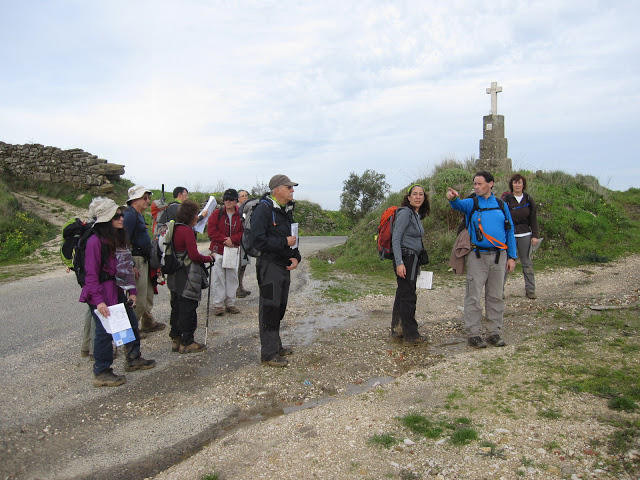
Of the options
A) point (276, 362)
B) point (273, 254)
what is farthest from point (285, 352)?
point (273, 254)

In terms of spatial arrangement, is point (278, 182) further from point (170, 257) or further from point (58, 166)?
point (58, 166)

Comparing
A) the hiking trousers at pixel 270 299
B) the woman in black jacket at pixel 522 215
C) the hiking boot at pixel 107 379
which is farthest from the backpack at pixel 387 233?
the hiking boot at pixel 107 379

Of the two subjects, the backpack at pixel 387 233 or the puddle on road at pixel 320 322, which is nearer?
the backpack at pixel 387 233

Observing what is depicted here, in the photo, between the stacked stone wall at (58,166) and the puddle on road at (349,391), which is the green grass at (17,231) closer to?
the stacked stone wall at (58,166)

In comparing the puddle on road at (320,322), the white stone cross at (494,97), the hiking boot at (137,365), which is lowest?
the hiking boot at (137,365)

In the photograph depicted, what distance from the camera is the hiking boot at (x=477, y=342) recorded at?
6066 millimetres

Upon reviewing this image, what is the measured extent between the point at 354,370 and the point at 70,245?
11.4 feet

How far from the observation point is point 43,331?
23.9 feet

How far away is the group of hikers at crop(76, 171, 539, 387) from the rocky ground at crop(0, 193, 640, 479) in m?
0.30

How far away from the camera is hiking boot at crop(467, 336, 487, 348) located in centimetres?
607

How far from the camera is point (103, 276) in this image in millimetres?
5023

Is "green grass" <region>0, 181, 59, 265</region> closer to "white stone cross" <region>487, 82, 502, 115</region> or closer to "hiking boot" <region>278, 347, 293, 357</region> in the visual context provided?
"hiking boot" <region>278, 347, 293, 357</region>

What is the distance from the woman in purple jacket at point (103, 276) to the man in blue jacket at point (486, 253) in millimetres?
3812

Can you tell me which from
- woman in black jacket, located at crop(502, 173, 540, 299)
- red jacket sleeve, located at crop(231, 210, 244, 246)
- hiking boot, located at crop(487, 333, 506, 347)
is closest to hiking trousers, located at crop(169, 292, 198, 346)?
red jacket sleeve, located at crop(231, 210, 244, 246)
